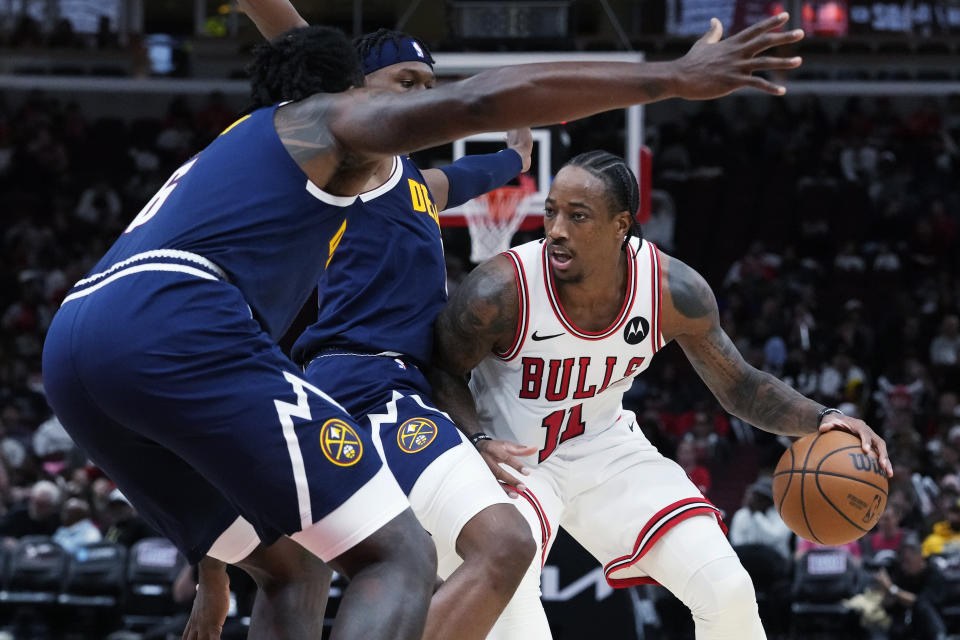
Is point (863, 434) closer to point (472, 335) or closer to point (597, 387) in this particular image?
point (597, 387)

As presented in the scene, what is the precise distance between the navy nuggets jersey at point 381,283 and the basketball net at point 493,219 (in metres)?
3.21

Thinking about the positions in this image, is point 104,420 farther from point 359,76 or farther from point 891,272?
point 891,272

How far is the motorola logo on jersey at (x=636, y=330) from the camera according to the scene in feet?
14.6

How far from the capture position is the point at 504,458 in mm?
4152

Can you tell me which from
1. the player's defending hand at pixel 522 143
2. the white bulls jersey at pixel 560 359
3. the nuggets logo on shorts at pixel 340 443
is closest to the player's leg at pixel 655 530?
the white bulls jersey at pixel 560 359

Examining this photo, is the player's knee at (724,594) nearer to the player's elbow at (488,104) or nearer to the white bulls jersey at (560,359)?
the white bulls jersey at (560,359)

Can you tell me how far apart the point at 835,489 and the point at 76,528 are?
302 inches

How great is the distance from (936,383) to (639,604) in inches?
248

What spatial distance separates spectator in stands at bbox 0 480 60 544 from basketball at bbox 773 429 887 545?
26.1 feet

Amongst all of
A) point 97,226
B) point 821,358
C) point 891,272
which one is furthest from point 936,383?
point 97,226

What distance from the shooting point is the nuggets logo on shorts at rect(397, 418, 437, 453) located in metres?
4.09

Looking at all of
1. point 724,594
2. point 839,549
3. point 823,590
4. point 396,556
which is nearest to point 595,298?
point 724,594

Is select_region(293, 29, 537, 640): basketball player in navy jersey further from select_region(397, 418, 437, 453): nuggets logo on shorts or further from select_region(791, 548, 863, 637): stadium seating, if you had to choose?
select_region(791, 548, 863, 637): stadium seating

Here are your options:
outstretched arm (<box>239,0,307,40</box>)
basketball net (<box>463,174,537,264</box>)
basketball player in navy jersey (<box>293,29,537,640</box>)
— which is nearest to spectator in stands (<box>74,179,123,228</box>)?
basketball net (<box>463,174,537,264</box>)
